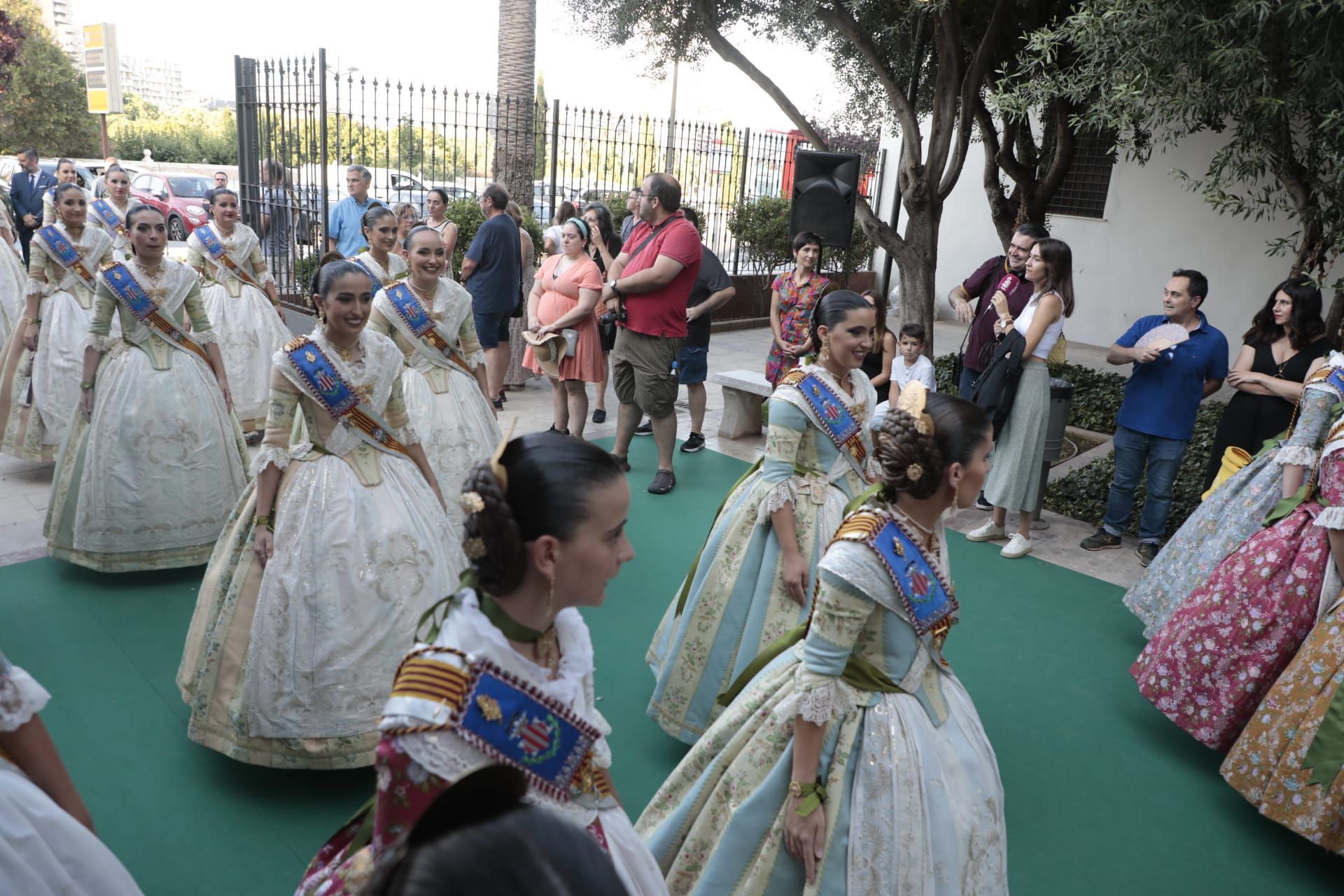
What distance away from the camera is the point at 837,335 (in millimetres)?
3336

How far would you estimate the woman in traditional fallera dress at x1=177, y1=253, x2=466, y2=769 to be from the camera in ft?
10.3

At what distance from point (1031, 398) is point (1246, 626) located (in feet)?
7.35

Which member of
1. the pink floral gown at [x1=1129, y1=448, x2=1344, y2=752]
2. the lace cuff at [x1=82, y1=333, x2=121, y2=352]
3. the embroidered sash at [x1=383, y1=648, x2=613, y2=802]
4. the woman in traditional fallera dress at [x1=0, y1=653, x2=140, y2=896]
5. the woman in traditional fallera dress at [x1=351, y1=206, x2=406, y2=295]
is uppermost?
the woman in traditional fallera dress at [x1=351, y1=206, x2=406, y2=295]

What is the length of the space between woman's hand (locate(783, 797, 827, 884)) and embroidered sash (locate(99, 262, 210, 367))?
4037 millimetres

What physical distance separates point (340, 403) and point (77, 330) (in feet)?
13.0

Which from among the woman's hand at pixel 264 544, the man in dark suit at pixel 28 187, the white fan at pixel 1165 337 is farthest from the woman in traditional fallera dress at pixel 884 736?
the man in dark suit at pixel 28 187

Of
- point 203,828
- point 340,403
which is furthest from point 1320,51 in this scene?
point 203,828

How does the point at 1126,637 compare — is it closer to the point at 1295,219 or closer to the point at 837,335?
the point at 837,335

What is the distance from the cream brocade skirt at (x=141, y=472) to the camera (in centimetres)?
464

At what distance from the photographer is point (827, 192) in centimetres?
761

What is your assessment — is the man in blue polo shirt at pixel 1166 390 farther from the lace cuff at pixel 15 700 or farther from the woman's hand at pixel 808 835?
the lace cuff at pixel 15 700

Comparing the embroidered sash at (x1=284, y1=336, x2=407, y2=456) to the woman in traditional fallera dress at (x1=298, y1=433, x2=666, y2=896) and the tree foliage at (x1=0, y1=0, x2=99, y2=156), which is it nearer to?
the woman in traditional fallera dress at (x1=298, y1=433, x2=666, y2=896)

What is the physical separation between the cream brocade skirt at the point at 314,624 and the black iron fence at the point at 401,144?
6.01 meters

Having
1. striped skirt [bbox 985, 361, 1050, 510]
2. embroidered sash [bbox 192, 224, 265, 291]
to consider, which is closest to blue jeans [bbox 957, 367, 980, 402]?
striped skirt [bbox 985, 361, 1050, 510]
